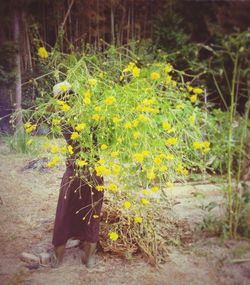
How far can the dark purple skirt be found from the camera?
7.32ft

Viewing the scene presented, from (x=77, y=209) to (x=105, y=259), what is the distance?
0.43 m

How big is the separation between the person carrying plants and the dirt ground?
127mm

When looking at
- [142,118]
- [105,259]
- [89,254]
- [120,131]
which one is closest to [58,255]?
[89,254]

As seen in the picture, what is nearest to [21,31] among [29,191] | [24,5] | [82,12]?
[24,5]

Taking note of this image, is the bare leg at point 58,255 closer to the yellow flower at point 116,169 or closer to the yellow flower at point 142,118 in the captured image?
the yellow flower at point 116,169

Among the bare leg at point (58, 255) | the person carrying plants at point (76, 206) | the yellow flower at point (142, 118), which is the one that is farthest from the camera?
the bare leg at point (58, 255)

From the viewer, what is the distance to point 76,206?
2.29 metres

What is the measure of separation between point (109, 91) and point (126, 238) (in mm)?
1033

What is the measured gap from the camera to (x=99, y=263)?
2.39 meters

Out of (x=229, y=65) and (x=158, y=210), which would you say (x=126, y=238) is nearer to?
(x=158, y=210)

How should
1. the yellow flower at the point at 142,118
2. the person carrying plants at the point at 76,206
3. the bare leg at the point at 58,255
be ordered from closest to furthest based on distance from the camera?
the yellow flower at the point at 142,118 → the person carrying plants at the point at 76,206 → the bare leg at the point at 58,255

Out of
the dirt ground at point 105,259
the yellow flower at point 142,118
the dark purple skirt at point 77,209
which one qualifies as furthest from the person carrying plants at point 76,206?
the yellow flower at point 142,118

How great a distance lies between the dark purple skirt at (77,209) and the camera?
87.9 inches

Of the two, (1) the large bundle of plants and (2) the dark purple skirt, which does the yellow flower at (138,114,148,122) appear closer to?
(1) the large bundle of plants
